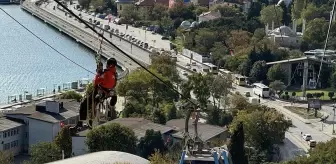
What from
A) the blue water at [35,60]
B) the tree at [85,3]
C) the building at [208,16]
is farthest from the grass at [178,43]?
the tree at [85,3]

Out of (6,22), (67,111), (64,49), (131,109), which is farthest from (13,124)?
(6,22)

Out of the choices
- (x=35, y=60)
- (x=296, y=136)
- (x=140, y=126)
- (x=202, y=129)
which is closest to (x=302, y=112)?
(x=296, y=136)

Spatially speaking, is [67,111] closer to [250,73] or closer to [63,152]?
[63,152]

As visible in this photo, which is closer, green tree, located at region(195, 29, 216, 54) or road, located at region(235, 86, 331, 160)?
road, located at region(235, 86, 331, 160)

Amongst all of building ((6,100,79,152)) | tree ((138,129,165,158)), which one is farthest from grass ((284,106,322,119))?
building ((6,100,79,152))

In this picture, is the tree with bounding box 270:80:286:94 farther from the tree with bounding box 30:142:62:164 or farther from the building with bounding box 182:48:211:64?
the tree with bounding box 30:142:62:164

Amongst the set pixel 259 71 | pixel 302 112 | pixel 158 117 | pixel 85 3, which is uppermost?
pixel 85 3

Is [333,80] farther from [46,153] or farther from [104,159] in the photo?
[104,159]

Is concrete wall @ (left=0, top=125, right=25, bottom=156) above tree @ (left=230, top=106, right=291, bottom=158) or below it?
below

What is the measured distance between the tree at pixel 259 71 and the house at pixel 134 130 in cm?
747

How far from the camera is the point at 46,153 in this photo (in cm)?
1057

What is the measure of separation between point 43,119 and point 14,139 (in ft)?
2.10

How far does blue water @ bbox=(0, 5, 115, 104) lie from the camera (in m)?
20.6

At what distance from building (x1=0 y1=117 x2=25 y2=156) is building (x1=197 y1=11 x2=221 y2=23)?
1571 cm
